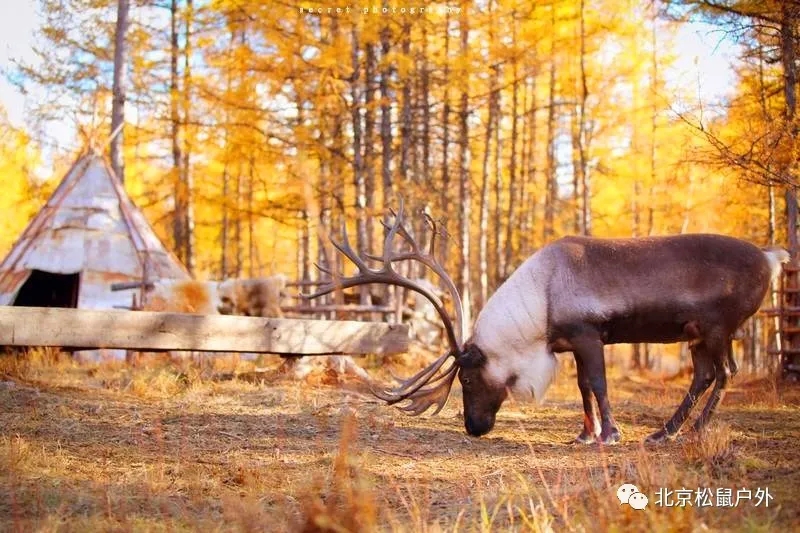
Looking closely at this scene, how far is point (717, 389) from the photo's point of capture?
6.43 meters

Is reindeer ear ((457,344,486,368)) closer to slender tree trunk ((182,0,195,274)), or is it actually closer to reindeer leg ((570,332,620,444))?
reindeer leg ((570,332,620,444))

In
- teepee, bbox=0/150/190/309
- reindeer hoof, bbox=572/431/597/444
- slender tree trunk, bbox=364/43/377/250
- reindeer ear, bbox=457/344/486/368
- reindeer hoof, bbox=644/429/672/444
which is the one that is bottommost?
reindeer hoof, bbox=572/431/597/444

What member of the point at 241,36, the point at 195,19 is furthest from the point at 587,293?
the point at 241,36

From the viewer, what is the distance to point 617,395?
35.6 feet

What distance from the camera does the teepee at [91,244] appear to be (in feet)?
44.3

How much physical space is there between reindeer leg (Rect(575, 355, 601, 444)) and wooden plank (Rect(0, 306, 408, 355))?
3.02 meters

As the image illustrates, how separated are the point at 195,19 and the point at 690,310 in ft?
41.1

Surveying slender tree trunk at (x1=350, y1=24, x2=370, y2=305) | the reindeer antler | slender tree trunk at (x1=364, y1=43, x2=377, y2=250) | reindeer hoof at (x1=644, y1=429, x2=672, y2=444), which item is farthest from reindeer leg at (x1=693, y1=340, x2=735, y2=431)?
slender tree trunk at (x1=364, y1=43, x2=377, y2=250)

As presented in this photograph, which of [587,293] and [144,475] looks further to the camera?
[587,293]

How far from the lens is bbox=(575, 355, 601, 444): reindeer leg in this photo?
246 inches

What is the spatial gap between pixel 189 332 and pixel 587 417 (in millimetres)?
3685

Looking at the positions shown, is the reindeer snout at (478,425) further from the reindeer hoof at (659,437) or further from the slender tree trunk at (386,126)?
the slender tree trunk at (386,126)

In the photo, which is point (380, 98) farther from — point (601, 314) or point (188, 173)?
point (601, 314)

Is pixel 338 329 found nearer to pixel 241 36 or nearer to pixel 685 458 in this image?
pixel 685 458
